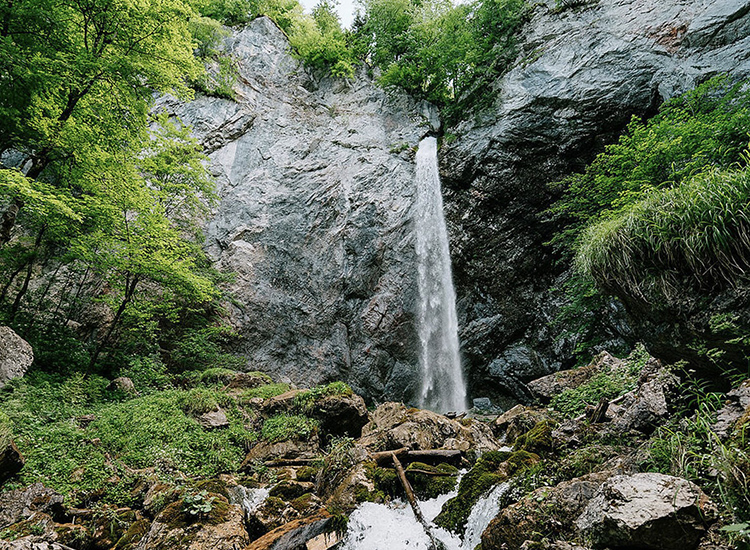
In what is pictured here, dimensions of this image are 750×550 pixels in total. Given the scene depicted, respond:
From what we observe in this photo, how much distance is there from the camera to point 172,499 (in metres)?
4.34

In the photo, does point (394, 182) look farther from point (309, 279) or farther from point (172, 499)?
point (172, 499)

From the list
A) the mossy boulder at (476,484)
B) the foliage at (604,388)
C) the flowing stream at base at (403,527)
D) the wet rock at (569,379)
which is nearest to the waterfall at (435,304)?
the wet rock at (569,379)

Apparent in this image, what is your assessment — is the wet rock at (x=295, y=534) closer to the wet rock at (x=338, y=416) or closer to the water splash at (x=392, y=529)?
the water splash at (x=392, y=529)

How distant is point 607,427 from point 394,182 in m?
13.6

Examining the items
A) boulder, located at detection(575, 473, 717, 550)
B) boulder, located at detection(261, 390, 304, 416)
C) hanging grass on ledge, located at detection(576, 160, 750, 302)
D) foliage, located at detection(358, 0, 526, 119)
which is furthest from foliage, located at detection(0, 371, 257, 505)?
foliage, located at detection(358, 0, 526, 119)

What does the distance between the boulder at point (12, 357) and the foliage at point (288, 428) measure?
4.64 meters

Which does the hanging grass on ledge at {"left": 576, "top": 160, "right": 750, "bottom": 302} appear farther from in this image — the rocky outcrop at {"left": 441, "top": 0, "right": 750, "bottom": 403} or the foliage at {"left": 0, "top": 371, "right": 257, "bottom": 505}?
the rocky outcrop at {"left": 441, "top": 0, "right": 750, "bottom": 403}

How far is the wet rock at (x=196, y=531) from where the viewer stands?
337 centimetres

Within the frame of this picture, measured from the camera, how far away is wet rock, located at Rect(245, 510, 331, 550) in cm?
346

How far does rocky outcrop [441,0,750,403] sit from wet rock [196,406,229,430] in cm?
936

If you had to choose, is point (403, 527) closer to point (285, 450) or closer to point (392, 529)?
point (392, 529)

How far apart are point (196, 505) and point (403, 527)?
2.43m

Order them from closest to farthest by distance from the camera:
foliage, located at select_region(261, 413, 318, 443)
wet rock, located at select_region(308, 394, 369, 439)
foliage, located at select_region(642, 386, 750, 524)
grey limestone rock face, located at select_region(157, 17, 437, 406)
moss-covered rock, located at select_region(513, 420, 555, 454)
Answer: foliage, located at select_region(642, 386, 750, 524) < moss-covered rock, located at select_region(513, 420, 555, 454) < foliage, located at select_region(261, 413, 318, 443) < wet rock, located at select_region(308, 394, 369, 439) < grey limestone rock face, located at select_region(157, 17, 437, 406)

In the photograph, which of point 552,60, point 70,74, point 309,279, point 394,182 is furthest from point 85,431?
point 552,60
